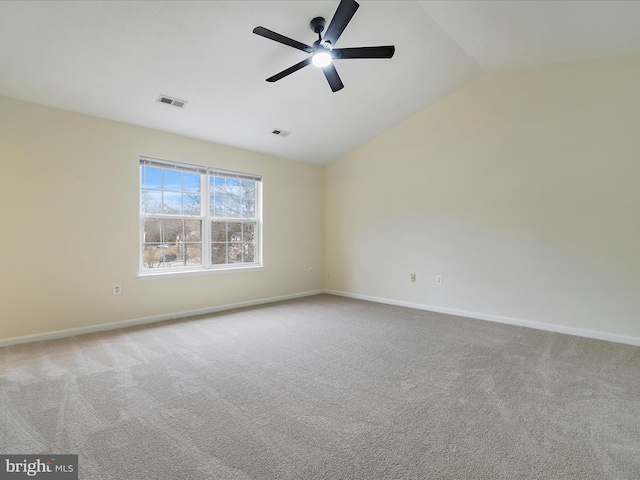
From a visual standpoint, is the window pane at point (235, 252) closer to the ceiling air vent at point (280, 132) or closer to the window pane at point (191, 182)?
the window pane at point (191, 182)

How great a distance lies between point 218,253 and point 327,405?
10.5 ft

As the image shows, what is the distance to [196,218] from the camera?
14.4 feet

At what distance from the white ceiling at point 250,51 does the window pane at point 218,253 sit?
5.23 feet

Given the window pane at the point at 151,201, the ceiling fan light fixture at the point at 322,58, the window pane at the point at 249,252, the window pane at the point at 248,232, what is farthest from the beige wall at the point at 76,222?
the ceiling fan light fixture at the point at 322,58

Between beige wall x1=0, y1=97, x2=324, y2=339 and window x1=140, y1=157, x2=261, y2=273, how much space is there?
171mm

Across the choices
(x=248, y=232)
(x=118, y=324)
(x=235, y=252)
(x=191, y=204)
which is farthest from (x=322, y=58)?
(x=118, y=324)

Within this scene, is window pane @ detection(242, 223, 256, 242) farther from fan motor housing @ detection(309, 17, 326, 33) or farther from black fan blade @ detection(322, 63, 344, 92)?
fan motor housing @ detection(309, 17, 326, 33)

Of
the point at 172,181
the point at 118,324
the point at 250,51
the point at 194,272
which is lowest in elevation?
the point at 118,324

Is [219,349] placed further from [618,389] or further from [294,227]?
[618,389]

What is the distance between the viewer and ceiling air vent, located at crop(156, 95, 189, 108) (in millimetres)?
3387

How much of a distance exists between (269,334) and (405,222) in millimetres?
2682

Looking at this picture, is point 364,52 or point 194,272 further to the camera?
point 194,272

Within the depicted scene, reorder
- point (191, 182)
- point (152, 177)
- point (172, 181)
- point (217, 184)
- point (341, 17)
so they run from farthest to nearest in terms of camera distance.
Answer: point (217, 184) → point (191, 182) → point (172, 181) → point (152, 177) → point (341, 17)

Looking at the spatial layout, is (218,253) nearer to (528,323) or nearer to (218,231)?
(218,231)
